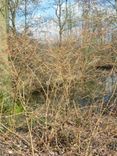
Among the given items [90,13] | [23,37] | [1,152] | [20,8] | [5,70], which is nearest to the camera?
[1,152]

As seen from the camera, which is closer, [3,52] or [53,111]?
[53,111]

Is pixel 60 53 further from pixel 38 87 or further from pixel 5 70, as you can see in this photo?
pixel 5 70

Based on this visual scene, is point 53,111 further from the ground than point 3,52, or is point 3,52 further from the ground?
point 3,52

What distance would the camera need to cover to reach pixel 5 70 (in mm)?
7066

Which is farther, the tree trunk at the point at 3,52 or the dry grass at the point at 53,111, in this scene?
the tree trunk at the point at 3,52

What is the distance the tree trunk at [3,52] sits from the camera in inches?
277

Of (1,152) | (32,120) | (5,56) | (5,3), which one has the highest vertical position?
(5,3)

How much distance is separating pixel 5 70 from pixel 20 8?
54.4 ft

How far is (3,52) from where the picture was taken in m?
7.27

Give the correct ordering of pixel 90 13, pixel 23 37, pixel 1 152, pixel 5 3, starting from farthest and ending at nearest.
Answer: pixel 90 13 → pixel 5 3 → pixel 23 37 → pixel 1 152

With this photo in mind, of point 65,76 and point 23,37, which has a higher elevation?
point 23,37

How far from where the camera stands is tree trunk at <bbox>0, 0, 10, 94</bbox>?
7.03 metres

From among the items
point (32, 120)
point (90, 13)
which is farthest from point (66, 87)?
point (90, 13)

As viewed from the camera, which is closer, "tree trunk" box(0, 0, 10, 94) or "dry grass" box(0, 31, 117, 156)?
"dry grass" box(0, 31, 117, 156)
